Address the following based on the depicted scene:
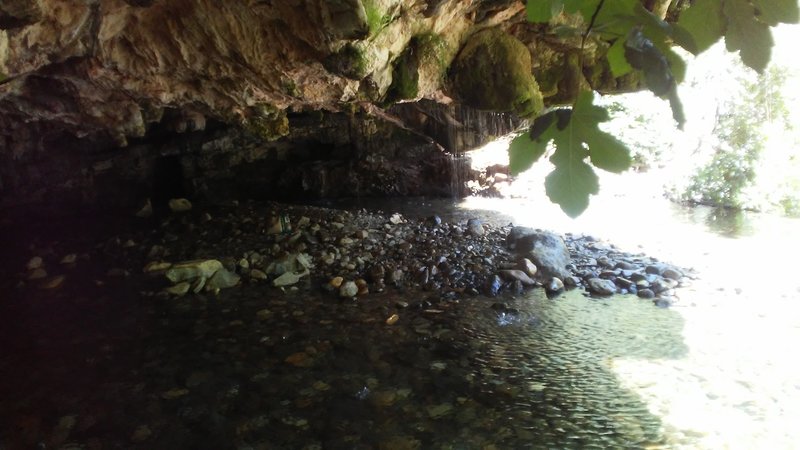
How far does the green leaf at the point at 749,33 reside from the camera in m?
0.78

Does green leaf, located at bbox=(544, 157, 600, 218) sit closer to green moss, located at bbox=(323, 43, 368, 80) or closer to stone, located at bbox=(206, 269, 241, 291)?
green moss, located at bbox=(323, 43, 368, 80)

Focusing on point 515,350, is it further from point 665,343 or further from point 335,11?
point 335,11

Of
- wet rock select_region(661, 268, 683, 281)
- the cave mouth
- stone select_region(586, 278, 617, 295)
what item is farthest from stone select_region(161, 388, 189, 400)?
the cave mouth

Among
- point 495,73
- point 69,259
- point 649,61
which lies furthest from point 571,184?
point 69,259

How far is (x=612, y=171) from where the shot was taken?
0.83 meters

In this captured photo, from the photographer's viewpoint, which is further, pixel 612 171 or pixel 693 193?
pixel 693 193

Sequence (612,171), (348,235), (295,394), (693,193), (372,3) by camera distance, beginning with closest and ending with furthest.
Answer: (612,171) → (295,394) → (372,3) → (348,235) → (693,193)

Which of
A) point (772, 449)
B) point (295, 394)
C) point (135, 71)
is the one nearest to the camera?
point (772, 449)

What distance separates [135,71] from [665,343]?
237 inches

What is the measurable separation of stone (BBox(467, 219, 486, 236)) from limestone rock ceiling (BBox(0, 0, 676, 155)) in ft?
7.18

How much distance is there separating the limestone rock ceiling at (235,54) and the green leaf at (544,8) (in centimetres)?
328

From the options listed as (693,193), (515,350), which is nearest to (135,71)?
(515,350)

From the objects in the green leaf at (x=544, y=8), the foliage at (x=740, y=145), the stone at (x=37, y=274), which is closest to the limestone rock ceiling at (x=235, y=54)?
the stone at (x=37, y=274)

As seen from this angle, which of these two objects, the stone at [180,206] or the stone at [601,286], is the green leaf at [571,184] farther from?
the stone at [180,206]
